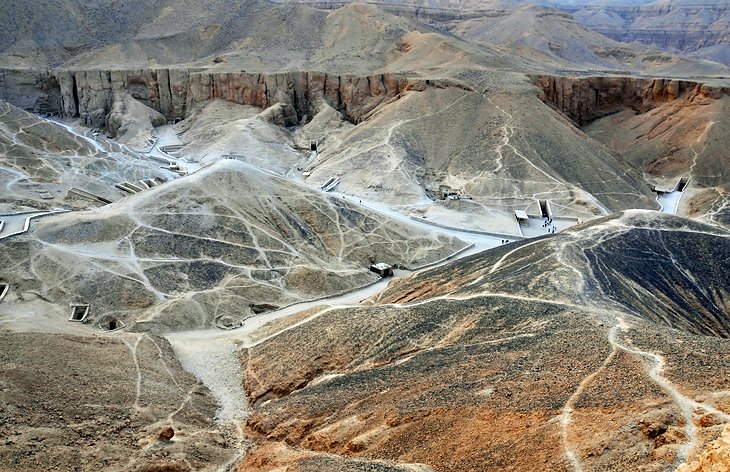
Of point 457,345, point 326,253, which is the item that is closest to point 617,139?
point 326,253

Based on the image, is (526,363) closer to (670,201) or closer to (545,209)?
(545,209)

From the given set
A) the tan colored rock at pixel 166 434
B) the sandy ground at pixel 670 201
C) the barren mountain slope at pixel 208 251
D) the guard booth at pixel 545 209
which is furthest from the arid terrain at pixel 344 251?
the guard booth at pixel 545 209

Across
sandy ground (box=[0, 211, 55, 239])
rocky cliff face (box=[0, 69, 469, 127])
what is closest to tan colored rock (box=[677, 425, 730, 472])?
sandy ground (box=[0, 211, 55, 239])

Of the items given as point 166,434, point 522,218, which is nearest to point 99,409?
point 166,434

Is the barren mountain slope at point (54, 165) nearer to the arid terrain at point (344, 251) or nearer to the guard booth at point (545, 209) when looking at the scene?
the arid terrain at point (344, 251)

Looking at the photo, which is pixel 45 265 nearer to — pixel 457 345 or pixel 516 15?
pixel 457 345
